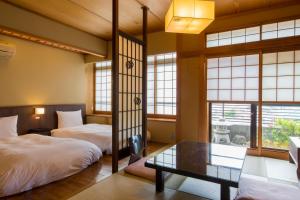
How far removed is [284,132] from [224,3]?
9.15 ft

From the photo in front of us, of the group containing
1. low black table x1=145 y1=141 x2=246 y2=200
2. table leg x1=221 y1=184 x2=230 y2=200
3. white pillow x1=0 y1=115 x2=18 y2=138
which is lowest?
table leg x1=221 y1=184 x2=230 y2=200

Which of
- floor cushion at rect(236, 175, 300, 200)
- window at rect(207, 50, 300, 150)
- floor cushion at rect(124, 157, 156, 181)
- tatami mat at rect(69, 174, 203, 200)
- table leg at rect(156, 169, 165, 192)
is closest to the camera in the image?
floor cushion at rect(236, 175, 300, 200)

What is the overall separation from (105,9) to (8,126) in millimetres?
3037

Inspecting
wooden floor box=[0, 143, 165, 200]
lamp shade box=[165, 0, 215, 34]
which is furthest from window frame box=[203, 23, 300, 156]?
wooden floor box=[0, 143, 165, 200]

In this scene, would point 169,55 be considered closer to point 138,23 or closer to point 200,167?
point 138,23

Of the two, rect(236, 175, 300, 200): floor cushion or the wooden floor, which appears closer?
rect(236, 175, 300, 200): floor cushion

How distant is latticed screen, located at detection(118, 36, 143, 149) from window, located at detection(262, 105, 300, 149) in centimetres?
254

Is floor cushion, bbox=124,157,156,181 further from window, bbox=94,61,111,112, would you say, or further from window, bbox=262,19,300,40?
window, bbox=94,61,111,112

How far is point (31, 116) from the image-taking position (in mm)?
4453

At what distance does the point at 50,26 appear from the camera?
13.4 feet

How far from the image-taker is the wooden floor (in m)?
2.29

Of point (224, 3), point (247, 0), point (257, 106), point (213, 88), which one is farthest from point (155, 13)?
point (257, 106)

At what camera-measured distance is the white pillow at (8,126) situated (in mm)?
3686

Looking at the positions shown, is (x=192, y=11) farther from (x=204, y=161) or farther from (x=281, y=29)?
(x=281, y=29)
